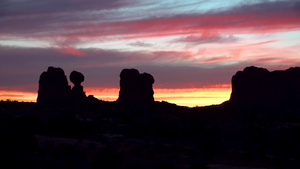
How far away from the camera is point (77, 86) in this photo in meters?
76.9

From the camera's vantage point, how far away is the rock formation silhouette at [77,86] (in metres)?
76.0

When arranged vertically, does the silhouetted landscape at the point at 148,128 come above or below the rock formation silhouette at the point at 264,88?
below

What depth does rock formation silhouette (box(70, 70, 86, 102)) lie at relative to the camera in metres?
76.0

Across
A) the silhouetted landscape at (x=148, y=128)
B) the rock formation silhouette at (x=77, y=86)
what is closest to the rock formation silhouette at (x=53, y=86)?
the silhouetted landscape at (x=148, y=128)

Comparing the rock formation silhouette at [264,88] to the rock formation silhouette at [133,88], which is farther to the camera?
the rock formation silhouette at [264,88]

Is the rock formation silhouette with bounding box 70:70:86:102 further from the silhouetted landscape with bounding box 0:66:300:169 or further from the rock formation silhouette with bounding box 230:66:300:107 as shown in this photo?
the rock formation silhouette with bounding box 230:66:300:107

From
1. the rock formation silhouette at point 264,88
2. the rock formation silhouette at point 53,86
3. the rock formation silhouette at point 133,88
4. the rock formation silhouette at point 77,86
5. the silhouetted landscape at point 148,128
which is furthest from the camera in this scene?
the rock formation silhouette at point 264,88

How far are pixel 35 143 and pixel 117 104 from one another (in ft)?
161

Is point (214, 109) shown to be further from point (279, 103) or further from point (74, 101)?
point (74, 101)

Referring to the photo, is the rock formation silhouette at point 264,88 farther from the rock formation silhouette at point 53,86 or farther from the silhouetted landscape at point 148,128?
the rock formation silhouette at point 53,86

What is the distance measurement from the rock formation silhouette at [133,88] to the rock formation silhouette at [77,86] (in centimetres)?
694

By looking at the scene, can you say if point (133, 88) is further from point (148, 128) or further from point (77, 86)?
point (148, 128)

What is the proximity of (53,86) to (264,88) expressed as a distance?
119 feet

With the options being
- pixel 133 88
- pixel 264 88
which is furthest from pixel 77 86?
pixel 264 88
